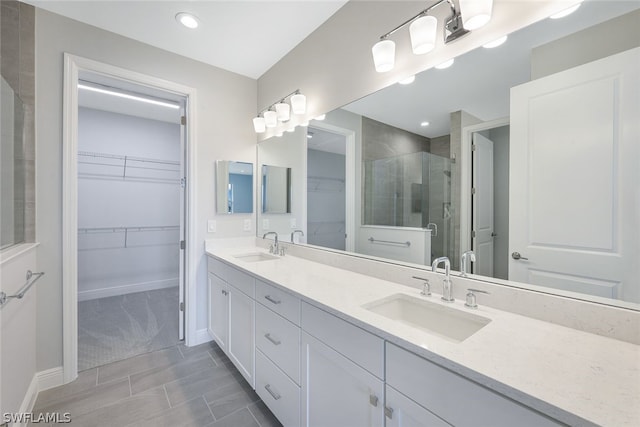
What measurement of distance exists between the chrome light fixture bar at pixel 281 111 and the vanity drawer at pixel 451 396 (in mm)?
1858

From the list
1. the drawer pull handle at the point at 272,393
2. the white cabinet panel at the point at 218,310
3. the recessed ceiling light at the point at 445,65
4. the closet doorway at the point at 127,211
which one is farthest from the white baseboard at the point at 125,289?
the recessed ceiling light at the point at 445,65

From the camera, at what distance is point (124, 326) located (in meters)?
2.82

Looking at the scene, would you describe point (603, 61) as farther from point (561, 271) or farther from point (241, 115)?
point (241, 115)

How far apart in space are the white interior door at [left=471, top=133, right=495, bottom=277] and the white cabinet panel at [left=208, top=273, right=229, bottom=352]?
1.73 meters

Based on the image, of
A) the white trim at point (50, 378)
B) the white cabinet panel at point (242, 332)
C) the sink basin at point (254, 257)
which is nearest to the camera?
the white cabinet panel at point (242, 332)

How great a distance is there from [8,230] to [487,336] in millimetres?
2459

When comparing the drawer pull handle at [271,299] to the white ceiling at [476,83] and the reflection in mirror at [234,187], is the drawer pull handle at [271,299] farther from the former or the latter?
the reflection in mirror at [234,187]

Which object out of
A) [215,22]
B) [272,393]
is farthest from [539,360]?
[215,22]

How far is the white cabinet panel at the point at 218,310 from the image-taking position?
2.09 m

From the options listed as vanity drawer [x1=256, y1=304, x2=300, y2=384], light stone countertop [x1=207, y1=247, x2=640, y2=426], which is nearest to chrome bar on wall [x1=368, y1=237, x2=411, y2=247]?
light stone countertop [x1=207, y1=247, x2=640, y2=426]

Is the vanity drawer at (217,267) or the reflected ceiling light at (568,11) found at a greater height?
the reflected ceiling light at (568,11)

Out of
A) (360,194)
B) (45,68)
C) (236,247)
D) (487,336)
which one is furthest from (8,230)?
(487,336)

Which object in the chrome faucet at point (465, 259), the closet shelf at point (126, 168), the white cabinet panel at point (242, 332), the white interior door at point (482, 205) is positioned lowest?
the white cabinet panel at point (242, 332)

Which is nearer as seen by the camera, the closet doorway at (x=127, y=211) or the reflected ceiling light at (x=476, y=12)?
the reflected ceiling light at (x=476, y=12)
